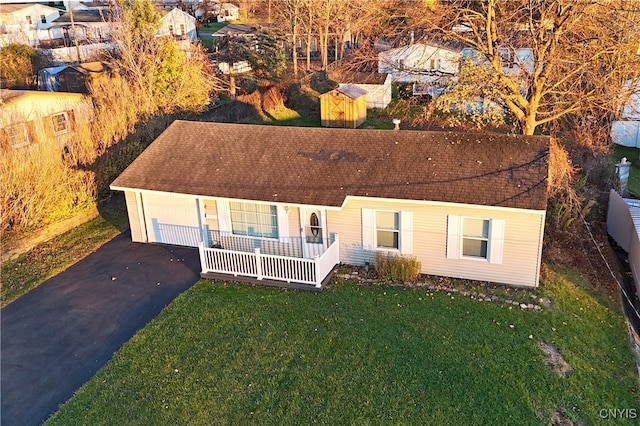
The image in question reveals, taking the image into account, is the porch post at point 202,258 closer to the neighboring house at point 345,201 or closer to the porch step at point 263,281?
the neighboring house at point 345,201

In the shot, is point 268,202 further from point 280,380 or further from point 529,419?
point 529,419

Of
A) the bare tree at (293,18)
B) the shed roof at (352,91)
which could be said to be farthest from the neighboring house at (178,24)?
the shed roof at (352,91)

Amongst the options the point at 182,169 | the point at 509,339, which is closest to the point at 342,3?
the point at 182,169

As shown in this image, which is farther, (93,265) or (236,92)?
(236,92)

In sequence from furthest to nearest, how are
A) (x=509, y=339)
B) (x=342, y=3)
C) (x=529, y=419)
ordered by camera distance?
1. (x=342, y=3)
2. (x=509, y=339)
3. (x=529, y=419)

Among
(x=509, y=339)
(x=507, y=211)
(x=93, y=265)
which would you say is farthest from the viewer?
(x=93, y=265)

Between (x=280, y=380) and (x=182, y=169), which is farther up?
(x=182, y=169)

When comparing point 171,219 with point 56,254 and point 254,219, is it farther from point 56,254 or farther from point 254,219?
point 56,254

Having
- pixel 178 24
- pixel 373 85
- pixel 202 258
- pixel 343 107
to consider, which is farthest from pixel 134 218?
pixel 178 24
